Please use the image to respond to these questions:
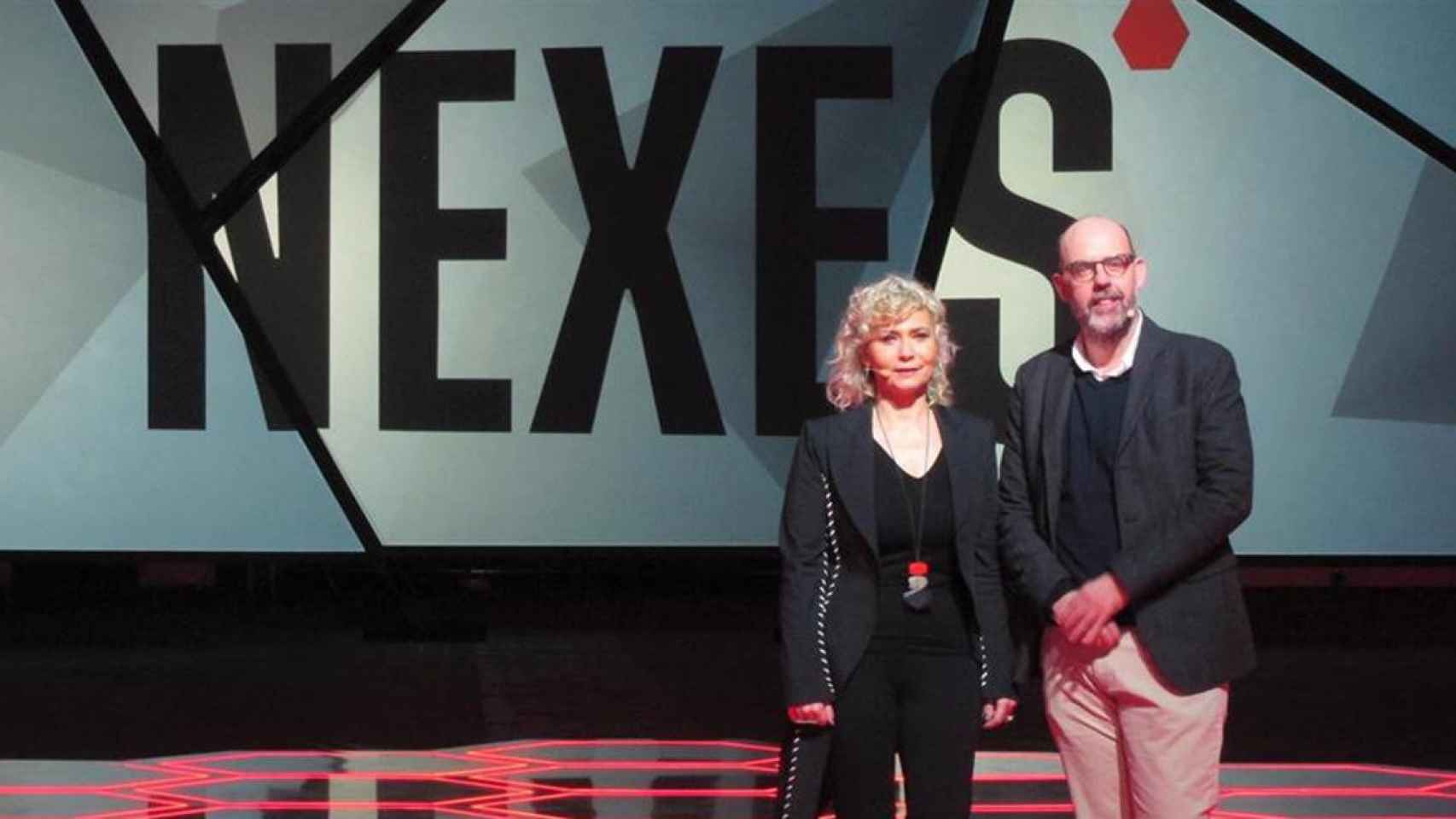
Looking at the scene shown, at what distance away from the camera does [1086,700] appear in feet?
10.3

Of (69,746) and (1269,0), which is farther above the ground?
(1269,0)

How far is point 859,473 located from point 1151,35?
5.75 meters

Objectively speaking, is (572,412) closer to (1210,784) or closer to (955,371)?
(955,371)

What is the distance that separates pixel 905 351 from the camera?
333 centimetres

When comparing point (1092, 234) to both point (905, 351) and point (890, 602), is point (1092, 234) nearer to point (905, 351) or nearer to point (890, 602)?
point (905, 351)

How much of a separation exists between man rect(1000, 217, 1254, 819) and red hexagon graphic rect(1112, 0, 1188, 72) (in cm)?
561

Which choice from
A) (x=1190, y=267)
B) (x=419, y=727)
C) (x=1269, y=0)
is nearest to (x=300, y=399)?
(x=419, y=727)

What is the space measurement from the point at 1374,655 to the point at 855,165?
325 cm

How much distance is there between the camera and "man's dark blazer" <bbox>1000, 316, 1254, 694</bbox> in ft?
9.96

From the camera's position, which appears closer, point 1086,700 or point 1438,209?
point 1086,700

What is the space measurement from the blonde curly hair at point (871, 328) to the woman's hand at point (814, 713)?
0.51 meters

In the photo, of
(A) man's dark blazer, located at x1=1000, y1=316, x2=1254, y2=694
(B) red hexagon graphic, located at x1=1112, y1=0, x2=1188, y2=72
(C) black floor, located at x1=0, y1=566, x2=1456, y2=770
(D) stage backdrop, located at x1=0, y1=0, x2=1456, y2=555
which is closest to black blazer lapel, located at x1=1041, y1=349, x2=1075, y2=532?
(A) man's dark blazer, located at x1=1000, y1=316, x2=1254, y2=694

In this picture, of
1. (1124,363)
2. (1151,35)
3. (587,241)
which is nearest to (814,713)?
(1124,363)

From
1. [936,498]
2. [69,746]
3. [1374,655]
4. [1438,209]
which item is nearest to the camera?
[936,498]
